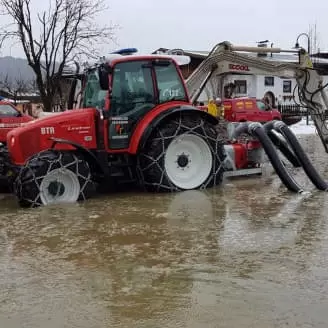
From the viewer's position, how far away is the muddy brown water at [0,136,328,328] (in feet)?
13.4

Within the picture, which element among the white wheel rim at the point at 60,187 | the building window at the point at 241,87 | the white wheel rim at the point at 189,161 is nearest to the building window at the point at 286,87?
the building window at the point at 241,87

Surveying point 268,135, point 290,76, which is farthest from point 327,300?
point 290,76

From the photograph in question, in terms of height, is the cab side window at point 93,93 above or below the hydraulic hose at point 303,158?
above

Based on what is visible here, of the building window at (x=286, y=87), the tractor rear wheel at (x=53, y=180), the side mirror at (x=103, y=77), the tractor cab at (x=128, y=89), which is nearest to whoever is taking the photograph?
the tractor rear wheel at (x=53, y=180)

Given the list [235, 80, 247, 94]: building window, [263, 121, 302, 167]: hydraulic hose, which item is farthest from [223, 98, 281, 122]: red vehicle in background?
[235, 80, 247, 94]: building window

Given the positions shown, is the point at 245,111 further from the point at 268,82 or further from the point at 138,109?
the point at 268,82

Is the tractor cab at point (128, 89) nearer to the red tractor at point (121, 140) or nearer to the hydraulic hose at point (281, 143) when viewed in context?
the red tractor at point (121, 140)

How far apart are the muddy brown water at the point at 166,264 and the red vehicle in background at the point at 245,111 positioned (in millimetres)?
15054

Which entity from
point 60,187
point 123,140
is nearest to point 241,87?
point 123,140

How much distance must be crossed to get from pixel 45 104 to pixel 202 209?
15.1 m

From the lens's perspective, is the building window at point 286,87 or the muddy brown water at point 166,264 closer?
the muddy brown water at point 166,264

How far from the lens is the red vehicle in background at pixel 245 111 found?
75.9ft

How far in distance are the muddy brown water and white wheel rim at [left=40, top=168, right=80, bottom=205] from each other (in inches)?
10.8

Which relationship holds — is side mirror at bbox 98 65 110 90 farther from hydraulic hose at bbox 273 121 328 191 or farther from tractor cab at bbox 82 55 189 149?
hydraulic hose at bbox 273 121 328 191
